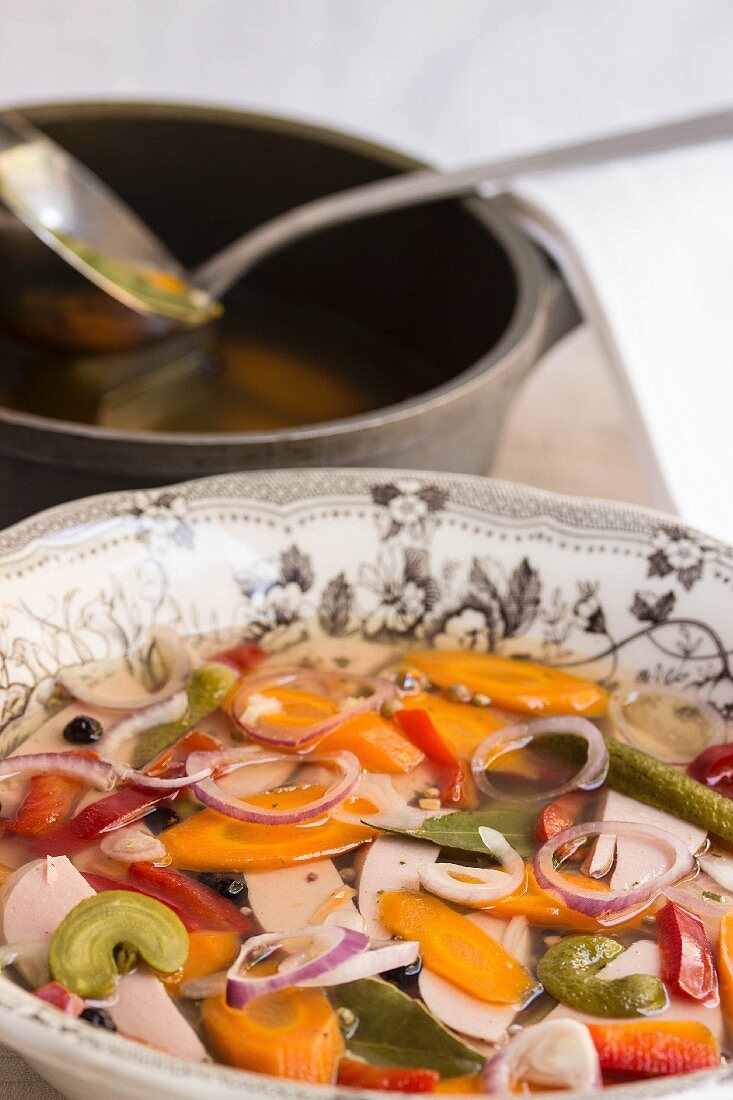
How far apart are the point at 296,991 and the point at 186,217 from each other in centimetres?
230

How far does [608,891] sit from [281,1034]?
1.41 feet

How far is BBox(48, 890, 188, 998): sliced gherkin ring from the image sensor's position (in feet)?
4.06

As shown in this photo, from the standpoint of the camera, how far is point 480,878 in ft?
4.66

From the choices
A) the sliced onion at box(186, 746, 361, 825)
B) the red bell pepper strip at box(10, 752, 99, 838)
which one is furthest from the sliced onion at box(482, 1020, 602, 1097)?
the red bell pepper strip at box(10, 752, 99, 838)

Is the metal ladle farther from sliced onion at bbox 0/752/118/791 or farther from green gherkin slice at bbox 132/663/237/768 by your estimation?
sliced onion at bbox 0/752/118/791

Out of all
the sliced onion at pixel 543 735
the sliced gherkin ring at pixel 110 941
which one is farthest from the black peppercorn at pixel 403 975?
the sliced onion at pixel 543 735

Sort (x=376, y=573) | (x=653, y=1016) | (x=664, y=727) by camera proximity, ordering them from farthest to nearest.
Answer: (x=376, y=573)
(x=664, y=727)
(x=653, y=1016)

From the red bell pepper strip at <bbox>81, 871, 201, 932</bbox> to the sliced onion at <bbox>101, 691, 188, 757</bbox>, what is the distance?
0.89ft

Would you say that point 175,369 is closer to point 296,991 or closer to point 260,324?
point 260,324

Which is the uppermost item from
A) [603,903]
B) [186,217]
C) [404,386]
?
[186,217]

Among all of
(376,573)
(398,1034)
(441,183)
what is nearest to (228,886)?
(398,1034)

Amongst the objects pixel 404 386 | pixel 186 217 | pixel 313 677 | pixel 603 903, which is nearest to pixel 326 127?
pixel 186 217

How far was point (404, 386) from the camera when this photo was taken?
2.77m

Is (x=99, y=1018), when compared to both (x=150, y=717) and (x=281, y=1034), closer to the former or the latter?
(x=281, y=1034)
